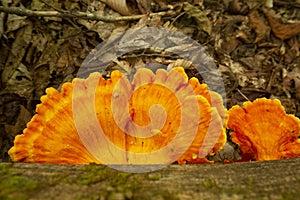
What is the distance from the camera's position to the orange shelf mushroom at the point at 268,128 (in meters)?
2.99

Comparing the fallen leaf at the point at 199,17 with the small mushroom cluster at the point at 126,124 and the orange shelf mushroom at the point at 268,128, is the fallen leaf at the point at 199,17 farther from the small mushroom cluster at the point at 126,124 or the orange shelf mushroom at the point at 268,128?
the small mushroom cluster at the point at 126,124

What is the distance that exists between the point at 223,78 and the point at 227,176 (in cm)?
244

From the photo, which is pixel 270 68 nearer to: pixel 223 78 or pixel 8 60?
pixel 223 78

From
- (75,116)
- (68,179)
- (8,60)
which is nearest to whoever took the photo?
(68,179)

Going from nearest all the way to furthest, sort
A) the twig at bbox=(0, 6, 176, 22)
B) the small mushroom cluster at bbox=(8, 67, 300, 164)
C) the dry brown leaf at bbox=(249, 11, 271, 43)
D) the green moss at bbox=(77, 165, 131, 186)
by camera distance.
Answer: the green moss at bbox=(77, 165, 131, 186), the small mushroom cluster at bbox=(8, 67, 300, 164), the twig at bbox=(0, 6, 176, 22), the dry brown leaf at bbox=(249, 11, 271, 43)

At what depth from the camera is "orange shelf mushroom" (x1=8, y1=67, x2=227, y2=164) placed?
8.29ft

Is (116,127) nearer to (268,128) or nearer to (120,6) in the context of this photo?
(268,128)

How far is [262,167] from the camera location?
221cm

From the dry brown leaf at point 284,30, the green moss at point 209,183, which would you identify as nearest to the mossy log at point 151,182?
the green moss at point 209,183

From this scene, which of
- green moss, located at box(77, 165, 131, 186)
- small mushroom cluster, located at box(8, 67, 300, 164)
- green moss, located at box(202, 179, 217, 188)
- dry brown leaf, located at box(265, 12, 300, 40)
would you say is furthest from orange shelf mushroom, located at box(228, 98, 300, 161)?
dry brown leaf, located at box(265, 12, 300, 40)

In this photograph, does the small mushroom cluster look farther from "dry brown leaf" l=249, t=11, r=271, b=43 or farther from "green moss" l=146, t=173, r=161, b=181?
"dry brown leaf" l=249, t=11, r=271, b=43

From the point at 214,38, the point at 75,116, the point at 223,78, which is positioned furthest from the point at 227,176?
the point at 214,38

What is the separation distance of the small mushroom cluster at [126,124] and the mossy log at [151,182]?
358 millimetres

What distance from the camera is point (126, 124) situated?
2.63 meters
